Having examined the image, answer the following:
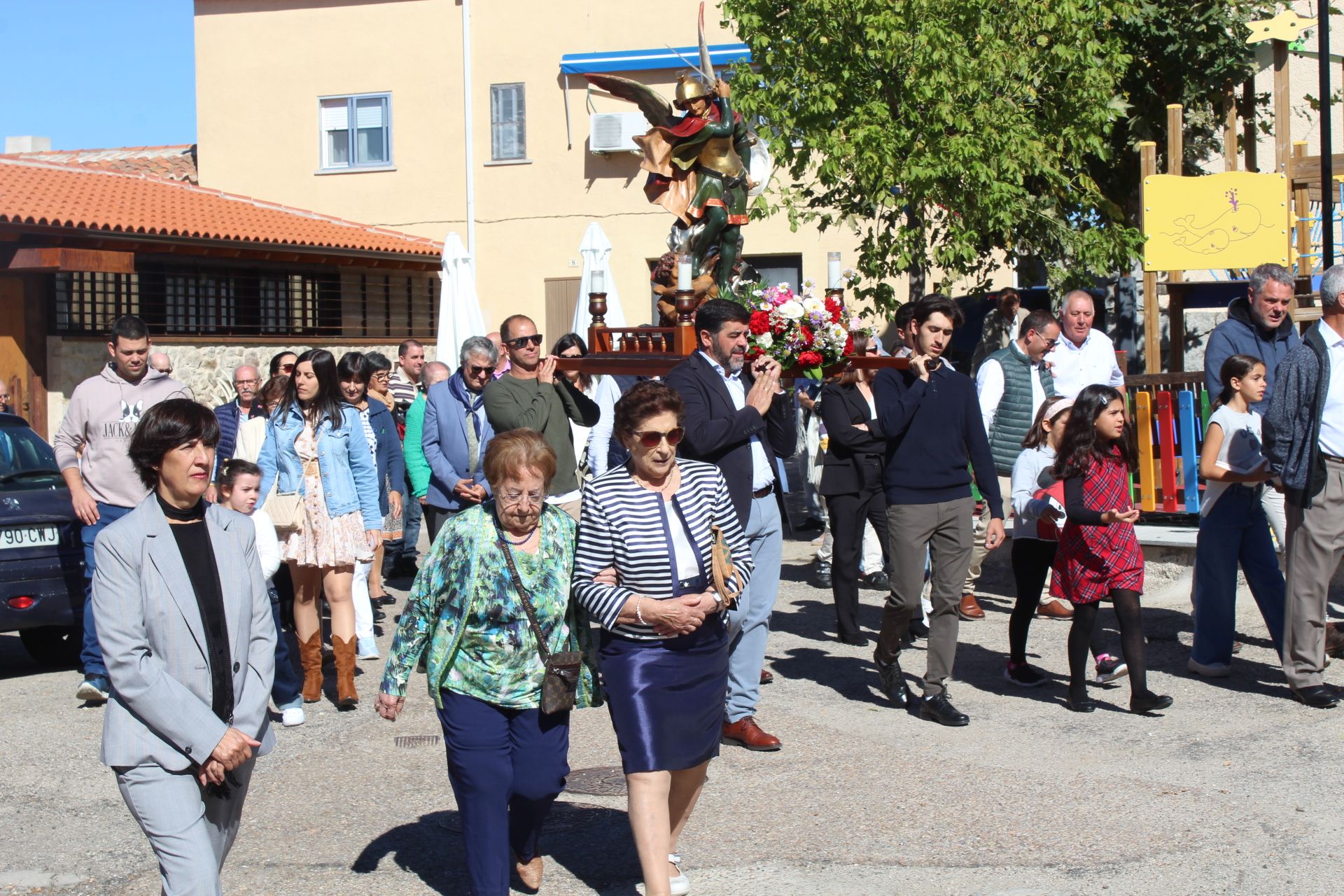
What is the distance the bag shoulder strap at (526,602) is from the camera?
185 inches

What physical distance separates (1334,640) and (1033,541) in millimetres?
1846

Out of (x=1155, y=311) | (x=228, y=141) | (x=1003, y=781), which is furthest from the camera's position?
(x=228, y=141)

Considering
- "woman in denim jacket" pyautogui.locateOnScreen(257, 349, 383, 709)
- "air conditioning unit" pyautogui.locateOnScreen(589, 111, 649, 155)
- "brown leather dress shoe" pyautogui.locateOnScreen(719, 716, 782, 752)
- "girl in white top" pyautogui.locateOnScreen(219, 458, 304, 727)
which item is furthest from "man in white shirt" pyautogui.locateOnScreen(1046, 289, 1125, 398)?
"air conditioning unit" pyautogui.locateOnScreen(589, 111, 649, 155)

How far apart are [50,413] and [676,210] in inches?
521

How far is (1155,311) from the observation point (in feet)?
38.9

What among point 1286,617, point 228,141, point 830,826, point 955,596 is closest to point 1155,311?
point 1286,617

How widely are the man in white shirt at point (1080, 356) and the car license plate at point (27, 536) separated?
6.49m

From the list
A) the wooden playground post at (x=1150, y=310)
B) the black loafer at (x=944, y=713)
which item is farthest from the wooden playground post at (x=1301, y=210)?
the black loafer at (x=944, y=713)

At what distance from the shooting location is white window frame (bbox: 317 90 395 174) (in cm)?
2708

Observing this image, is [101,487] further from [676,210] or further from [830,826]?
[830,826]

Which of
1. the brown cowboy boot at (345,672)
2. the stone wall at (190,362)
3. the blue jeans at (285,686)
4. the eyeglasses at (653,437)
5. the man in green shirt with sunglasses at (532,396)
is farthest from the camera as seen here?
the stone wall at (190,362)

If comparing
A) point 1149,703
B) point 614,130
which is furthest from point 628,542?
point 614,130

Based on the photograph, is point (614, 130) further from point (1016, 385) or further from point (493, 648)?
point (493, 648)

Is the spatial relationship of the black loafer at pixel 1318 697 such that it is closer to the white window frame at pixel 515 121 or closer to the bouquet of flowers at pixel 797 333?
the bouquet of flowers at pixel 797 333
